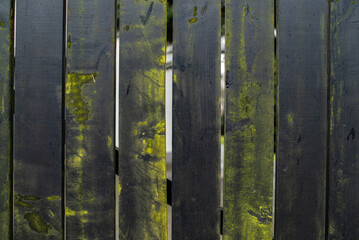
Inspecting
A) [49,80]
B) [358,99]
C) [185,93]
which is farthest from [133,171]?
[358,99]

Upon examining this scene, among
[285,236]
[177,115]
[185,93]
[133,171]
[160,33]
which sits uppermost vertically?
[160,33]

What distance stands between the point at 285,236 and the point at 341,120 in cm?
60

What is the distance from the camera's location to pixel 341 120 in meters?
1.16

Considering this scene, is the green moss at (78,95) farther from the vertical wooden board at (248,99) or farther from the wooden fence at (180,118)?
the vertical wooden board at (248,99)

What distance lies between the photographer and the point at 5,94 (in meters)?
1.15

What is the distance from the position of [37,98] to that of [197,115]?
2.42ft

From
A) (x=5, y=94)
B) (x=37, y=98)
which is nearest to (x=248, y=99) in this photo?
(x=37, y=98)

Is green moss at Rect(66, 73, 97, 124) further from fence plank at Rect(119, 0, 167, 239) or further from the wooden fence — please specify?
fence plank at Rect(119, 0, 167, 239)

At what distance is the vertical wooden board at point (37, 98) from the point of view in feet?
3.78

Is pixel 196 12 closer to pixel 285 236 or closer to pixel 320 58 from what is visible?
pixel 320 58

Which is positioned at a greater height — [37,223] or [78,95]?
[78,95]

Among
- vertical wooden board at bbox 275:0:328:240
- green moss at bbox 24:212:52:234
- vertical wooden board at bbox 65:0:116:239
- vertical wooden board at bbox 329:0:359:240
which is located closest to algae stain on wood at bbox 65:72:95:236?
vertical wooden board at bbox 65:0:116:239

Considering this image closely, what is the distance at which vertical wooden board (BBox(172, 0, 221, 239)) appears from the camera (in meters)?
1.15

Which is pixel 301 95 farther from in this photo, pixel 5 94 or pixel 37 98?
pixel 5 94
